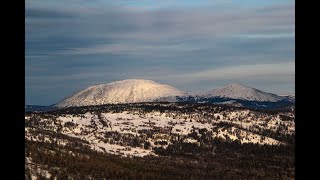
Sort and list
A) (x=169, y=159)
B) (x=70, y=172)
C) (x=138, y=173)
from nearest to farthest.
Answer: (x=70, y=172) → (x=138, y=173) → (x=169, y=159)

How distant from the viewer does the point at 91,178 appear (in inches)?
4218

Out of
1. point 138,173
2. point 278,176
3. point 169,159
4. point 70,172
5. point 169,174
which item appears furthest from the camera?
point 169,159

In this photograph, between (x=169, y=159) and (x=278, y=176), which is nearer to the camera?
(x=278, y=176)

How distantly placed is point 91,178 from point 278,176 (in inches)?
2912
